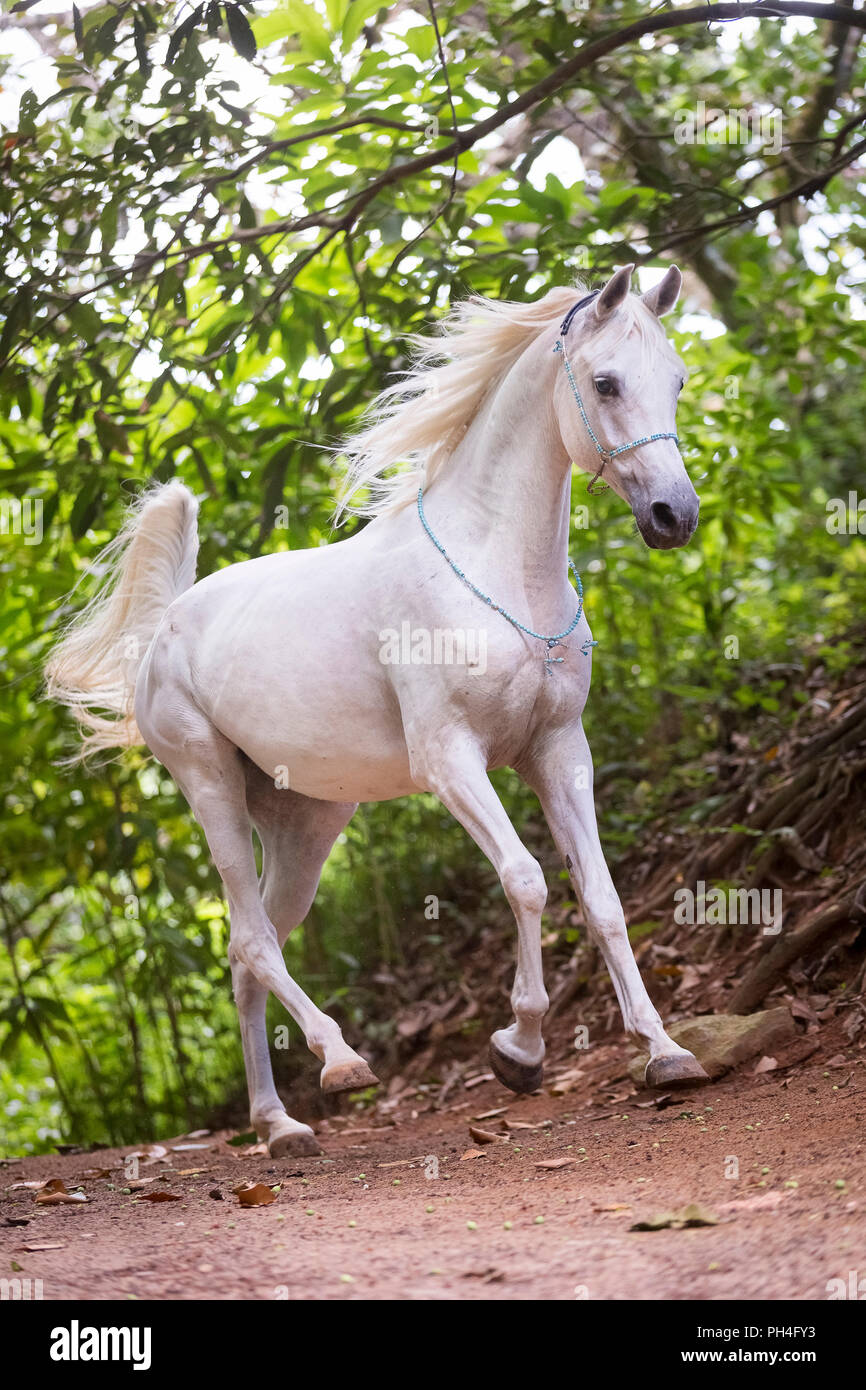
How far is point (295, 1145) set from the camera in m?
4.61

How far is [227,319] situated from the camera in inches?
223

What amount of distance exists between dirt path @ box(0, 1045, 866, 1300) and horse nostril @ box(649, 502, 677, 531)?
164 cm

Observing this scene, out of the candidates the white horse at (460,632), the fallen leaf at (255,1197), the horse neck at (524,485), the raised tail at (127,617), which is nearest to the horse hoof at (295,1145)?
the white horse at (460,632)

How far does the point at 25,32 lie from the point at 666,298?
642 cm

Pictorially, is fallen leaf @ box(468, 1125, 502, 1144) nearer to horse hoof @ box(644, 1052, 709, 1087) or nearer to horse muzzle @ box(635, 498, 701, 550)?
horse hoof @ box(644, 1052, 709, 1087)

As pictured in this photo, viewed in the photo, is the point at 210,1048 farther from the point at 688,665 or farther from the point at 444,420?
the point at 444,420

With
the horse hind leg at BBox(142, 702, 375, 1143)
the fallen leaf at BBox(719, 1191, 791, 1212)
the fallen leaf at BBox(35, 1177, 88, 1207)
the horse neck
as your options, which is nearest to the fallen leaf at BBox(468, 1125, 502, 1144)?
the horse hind leg at BBox(142, 702, 375, 1143)

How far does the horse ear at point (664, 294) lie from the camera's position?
3.98 metres

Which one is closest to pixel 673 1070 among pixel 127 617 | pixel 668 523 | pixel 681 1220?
pixel 681 1220

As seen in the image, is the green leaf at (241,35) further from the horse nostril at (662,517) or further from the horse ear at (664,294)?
the horse nostril at (662,517)

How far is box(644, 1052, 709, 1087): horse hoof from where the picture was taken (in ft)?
12.8

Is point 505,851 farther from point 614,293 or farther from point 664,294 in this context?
point 664,294

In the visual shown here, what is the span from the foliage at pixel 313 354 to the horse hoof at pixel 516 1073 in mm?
2247
